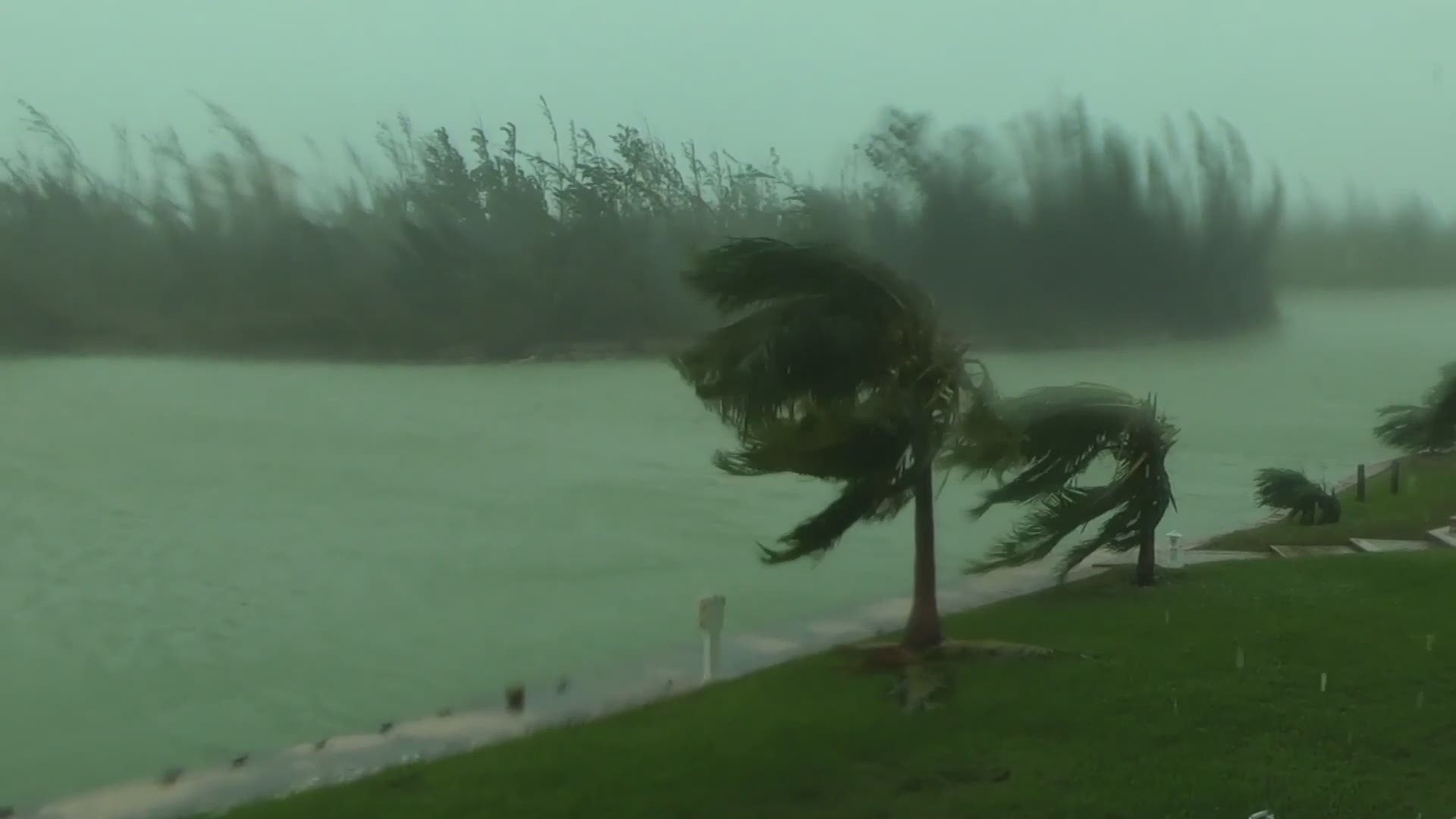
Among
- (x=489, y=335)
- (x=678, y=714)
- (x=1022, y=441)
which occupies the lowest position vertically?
(x=678, y=714)

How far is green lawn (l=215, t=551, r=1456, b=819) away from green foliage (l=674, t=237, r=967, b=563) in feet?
3.77

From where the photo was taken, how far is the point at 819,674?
8.57 metres

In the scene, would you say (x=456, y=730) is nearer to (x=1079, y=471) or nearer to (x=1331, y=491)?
(x=1079, y=471)

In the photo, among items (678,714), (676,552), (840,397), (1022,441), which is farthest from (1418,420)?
(678,714)

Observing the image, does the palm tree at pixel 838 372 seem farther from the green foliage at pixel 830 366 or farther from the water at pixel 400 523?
the water at pixel 400 523

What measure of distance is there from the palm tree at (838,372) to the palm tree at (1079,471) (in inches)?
45.9

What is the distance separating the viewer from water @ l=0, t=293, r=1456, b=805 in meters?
10.7

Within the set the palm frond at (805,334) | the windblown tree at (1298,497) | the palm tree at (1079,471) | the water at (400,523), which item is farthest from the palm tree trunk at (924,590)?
the windblown tree at (1298,497)

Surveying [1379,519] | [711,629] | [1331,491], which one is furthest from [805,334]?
[1331,491]

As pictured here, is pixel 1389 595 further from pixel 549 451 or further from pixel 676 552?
pixel 549 451

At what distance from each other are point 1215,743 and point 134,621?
1024cm

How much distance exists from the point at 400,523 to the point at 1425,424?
13540 mm

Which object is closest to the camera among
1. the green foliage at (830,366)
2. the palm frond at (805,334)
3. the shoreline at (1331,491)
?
the green foliage at (830,366)

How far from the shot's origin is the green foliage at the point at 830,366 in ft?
27.7
